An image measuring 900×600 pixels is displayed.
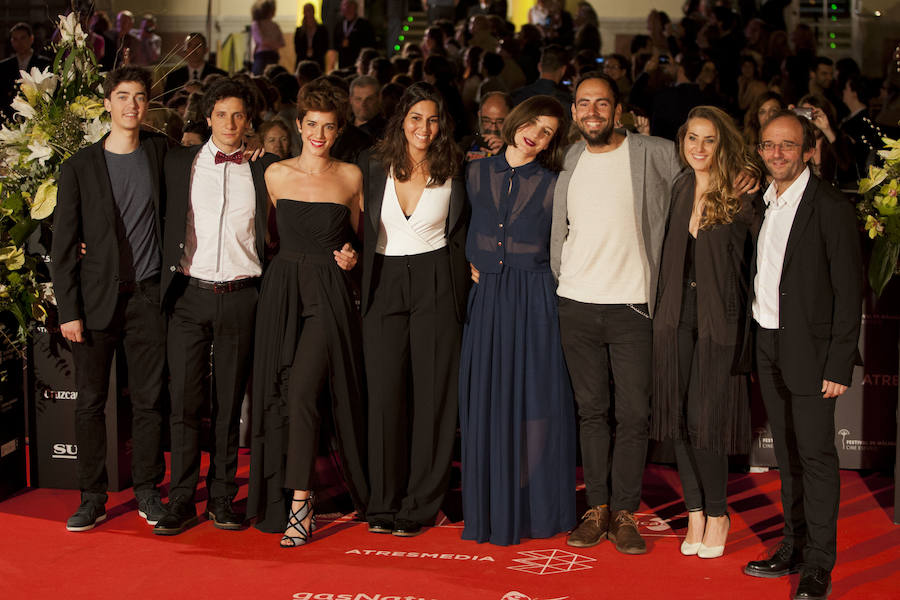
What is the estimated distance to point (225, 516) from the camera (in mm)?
5328

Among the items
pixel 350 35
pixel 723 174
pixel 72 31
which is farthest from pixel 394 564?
pixel 350 35

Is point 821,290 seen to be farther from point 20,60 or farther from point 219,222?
point 20,60

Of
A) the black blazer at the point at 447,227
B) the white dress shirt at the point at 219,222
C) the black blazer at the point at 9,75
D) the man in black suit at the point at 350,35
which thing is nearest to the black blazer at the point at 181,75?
the black blazer at the point at 9,75

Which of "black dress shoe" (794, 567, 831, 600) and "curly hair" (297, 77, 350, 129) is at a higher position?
"curly hair" (297, 77, 350, 129)

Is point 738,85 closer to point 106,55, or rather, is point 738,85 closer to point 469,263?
point 106,55

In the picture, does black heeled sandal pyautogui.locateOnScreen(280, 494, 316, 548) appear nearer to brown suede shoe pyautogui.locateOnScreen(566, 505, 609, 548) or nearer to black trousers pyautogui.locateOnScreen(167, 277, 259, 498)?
black trousers pyautogui.locateOnScreen(167, 277, 259, 498)

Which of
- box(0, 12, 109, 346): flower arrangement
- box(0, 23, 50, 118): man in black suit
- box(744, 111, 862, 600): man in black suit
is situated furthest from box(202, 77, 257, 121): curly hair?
box(0, 23, 50, 118): man in black suit

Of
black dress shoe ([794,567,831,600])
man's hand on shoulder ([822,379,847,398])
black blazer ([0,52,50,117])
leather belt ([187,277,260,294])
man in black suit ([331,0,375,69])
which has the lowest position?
black dress shoe ([794,567,831,600])

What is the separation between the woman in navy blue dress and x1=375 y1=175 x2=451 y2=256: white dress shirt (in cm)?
15

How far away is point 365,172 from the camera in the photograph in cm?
521

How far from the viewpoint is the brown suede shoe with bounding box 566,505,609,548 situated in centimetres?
509

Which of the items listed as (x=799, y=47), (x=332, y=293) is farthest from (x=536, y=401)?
(x=799, y=47)

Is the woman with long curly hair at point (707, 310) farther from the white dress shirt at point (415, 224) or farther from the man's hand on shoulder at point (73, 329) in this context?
the man's hand on shoulder at point (73, 329)

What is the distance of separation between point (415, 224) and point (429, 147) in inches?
13.8
